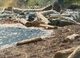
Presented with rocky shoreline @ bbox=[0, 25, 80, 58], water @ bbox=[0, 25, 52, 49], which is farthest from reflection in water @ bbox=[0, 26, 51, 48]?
rocky shoreline @ bbox=[0, 25, 80, 58]

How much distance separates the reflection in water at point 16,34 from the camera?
46.7 feet

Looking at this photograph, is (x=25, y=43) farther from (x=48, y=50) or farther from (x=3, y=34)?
(x=3, y=34)

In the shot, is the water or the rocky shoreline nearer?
the rocky shoreline

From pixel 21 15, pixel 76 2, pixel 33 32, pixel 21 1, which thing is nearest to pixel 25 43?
pixel 33 32

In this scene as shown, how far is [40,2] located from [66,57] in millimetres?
25409

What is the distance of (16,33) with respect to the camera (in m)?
16.6

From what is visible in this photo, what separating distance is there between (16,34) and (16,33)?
1.35ft

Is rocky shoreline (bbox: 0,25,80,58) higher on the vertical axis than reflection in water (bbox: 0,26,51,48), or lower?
higher

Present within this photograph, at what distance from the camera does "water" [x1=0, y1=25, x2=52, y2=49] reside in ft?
46.9

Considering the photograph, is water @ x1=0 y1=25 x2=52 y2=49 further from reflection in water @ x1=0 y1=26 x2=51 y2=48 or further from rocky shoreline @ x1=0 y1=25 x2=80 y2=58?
rocky shoreline @ x1=0 y1=25 x2=80 y2=58

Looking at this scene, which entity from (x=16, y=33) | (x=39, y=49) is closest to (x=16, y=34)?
(x=16, y=33)

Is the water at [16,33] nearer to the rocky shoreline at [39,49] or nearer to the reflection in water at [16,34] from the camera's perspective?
the reflection in water at [16,34]

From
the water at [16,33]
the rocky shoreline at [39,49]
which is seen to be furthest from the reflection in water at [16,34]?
the rocky shoreline at [39,49]

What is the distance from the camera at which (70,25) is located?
17359 mm
